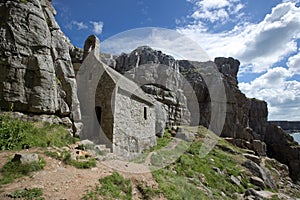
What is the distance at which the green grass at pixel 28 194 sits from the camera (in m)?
5.78

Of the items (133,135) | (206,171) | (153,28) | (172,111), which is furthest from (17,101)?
(172,111)

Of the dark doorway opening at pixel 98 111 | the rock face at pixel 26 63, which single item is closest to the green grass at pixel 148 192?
the rock face at pixel 26 63

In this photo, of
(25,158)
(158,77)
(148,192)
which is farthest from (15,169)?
(158,77)

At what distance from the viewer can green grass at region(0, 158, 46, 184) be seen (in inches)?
256

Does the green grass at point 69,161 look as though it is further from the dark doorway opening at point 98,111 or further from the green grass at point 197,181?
the dark doorway opening at point 98,111

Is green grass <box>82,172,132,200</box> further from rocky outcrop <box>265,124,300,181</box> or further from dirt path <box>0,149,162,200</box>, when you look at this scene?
rocky outcrop <box>265,124,300,181</box>

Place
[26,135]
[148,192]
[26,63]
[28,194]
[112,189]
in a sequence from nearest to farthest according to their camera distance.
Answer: [28,194]
[112,189]
[148,192]
[26,135]
[26,63]

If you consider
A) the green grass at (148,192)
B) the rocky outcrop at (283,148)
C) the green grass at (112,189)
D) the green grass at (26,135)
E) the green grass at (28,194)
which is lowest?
the rocky outcrop at (283,148)

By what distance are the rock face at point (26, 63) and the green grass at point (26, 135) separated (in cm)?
104

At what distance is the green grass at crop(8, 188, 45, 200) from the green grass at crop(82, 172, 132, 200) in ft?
4.33

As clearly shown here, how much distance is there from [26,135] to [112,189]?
16.3ft

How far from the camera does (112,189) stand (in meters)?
7.48

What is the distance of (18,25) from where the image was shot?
36.3ft

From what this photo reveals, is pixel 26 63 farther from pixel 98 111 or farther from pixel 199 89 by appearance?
pixel 199 89
